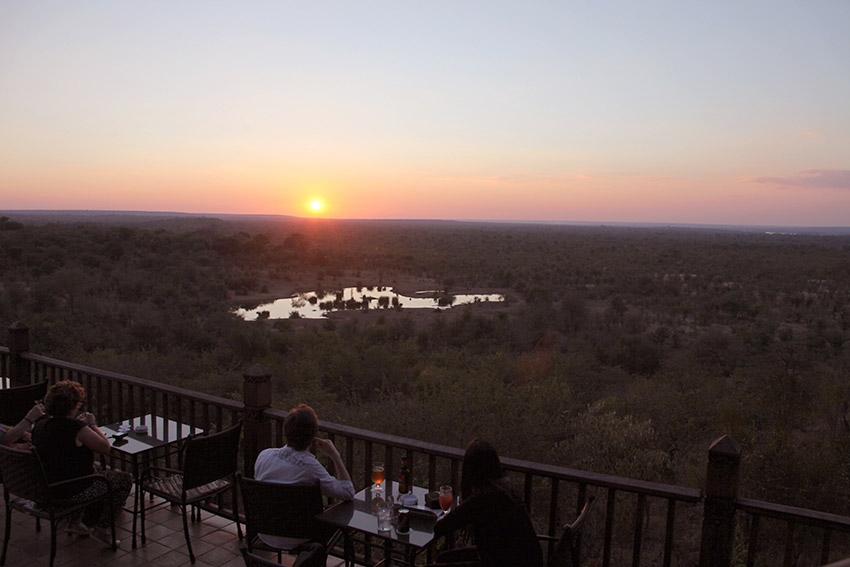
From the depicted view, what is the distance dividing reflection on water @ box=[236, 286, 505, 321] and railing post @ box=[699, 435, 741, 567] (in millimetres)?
29291

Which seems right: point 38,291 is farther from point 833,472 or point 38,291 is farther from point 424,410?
point 833,472

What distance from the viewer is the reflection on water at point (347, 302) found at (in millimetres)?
33344

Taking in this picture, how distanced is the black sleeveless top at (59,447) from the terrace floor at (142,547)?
0.66 meters

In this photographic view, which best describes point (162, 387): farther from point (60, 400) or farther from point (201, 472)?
point (201, 472)

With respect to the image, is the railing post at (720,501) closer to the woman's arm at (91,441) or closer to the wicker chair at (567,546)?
the wicker chair at (567,546)

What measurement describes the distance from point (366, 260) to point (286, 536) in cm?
5501

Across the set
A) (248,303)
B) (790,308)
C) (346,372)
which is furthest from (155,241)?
(790,308)

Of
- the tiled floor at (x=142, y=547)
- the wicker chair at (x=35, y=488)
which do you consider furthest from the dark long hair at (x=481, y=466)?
the wicker chair at (x=35, y=488)

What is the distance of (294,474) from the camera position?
3740mm

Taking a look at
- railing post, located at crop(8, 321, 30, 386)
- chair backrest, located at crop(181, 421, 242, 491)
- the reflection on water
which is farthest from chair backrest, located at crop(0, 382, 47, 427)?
the reflection on water

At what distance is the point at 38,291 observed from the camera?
84.5 ft

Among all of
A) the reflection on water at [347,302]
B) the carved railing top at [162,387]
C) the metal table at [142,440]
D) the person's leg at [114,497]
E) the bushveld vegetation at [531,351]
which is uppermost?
the carved railing top at [162,387]

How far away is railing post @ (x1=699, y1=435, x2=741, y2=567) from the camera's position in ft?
10.5

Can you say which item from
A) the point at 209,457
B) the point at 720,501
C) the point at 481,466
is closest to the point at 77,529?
the point at 209,457
